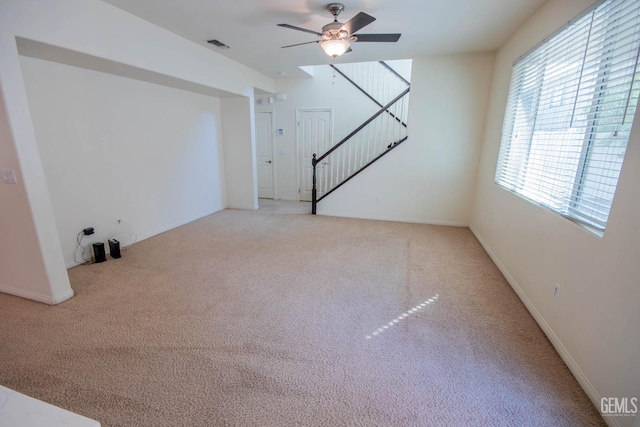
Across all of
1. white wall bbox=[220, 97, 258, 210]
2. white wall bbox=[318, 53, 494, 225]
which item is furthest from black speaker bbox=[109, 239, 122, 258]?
white wall bbox=[318, 53, 494, 225]

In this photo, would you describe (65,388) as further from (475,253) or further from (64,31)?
(475,253)

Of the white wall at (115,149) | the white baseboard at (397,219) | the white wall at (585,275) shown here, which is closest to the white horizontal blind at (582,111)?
the white wall at (585,275)

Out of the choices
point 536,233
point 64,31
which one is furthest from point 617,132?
point 64,31

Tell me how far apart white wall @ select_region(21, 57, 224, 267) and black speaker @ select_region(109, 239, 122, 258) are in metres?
0.24

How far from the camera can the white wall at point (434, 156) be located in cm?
456

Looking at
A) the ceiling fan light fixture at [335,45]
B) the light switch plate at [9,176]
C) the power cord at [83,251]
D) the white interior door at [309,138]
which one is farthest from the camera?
the white interior door at [309,138]

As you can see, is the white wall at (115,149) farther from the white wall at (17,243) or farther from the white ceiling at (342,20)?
the white ceiling at (342,20)

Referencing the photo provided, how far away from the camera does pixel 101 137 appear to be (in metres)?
3.56

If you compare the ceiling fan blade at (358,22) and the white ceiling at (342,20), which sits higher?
the white ceiling at (342,20)

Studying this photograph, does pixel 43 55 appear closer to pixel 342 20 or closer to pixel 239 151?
pixel 342 20

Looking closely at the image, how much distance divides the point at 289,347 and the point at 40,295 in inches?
93.2

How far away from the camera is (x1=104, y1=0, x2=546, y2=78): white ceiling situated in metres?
2.81

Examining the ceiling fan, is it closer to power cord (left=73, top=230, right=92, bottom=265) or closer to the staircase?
the staircase

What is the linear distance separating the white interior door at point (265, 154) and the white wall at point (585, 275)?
A: 196 inches
